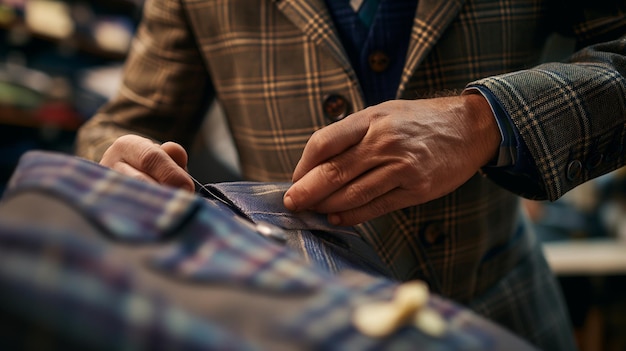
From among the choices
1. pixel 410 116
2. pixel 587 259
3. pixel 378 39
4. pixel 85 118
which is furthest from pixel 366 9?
pixel 85 118

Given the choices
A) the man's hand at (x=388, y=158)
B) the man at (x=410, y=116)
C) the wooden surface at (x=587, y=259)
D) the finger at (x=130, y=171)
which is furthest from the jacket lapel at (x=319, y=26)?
the wooden surface at (x=587, y=259)

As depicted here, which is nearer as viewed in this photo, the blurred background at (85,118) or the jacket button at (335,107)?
the jacket button at (335,107)

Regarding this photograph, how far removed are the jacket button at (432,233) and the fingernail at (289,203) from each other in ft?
0.66

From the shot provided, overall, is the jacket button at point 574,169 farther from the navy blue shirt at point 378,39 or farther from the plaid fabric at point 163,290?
the plaid fabric at point 163,290

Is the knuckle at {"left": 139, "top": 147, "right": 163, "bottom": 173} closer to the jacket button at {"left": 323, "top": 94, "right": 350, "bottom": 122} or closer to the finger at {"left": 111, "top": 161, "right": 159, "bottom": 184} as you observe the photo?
A: the finger at {"left": 111, "top": 161, "right": 159, "bottom": 184}

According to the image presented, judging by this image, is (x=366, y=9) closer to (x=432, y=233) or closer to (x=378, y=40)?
(x=378, y=40)

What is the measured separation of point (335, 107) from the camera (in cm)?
55

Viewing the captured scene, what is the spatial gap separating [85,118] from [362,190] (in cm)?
165

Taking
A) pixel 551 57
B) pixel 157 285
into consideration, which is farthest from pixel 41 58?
pixel 157 285

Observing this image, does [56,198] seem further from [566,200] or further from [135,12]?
[135,12]

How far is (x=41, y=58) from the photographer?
5.99 feet

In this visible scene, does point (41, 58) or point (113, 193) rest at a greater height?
point (113, 193)

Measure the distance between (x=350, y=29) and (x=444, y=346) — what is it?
0.39 m

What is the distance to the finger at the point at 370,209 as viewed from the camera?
1.42 ft
